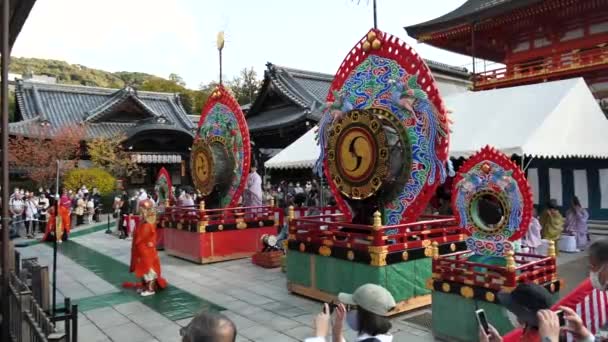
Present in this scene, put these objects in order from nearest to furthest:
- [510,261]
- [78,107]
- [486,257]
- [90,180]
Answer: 1. [510,261]
2. [486,257]
3. [90,180]
4. [78,107]

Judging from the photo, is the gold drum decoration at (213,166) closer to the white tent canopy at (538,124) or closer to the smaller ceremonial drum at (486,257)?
the white tent canopy at (538,124)

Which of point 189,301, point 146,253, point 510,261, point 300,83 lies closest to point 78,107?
point 300,83

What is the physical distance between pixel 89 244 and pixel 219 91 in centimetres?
628

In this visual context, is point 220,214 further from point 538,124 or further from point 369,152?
point 538,124

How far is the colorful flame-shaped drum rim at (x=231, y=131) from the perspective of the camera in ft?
34.2

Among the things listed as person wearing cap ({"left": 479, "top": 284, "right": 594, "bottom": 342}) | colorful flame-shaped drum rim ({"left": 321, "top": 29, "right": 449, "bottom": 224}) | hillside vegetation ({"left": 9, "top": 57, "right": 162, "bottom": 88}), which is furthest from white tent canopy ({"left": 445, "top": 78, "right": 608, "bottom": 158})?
hillside vegetation ({"left": 9, "top": 57, "right": 162, "bottom": 88})

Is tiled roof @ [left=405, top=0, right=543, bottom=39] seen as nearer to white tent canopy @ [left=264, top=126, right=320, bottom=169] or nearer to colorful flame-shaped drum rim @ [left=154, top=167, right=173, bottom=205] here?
white tent canopy @ [left=264, top=126, right=320, bottom=169]

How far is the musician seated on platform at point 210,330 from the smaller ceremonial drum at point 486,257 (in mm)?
3566

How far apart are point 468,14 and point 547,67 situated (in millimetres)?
3178

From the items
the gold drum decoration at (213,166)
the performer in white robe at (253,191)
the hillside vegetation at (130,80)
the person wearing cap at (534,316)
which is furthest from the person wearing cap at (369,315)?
the hillside vegetation at (130,80)

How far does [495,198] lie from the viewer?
4.97 metres

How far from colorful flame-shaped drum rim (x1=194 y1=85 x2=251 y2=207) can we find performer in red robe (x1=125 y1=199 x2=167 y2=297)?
2.91 metres

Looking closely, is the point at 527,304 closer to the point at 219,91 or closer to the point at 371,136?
the point at 371,136

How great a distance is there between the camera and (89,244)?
13578 mm
